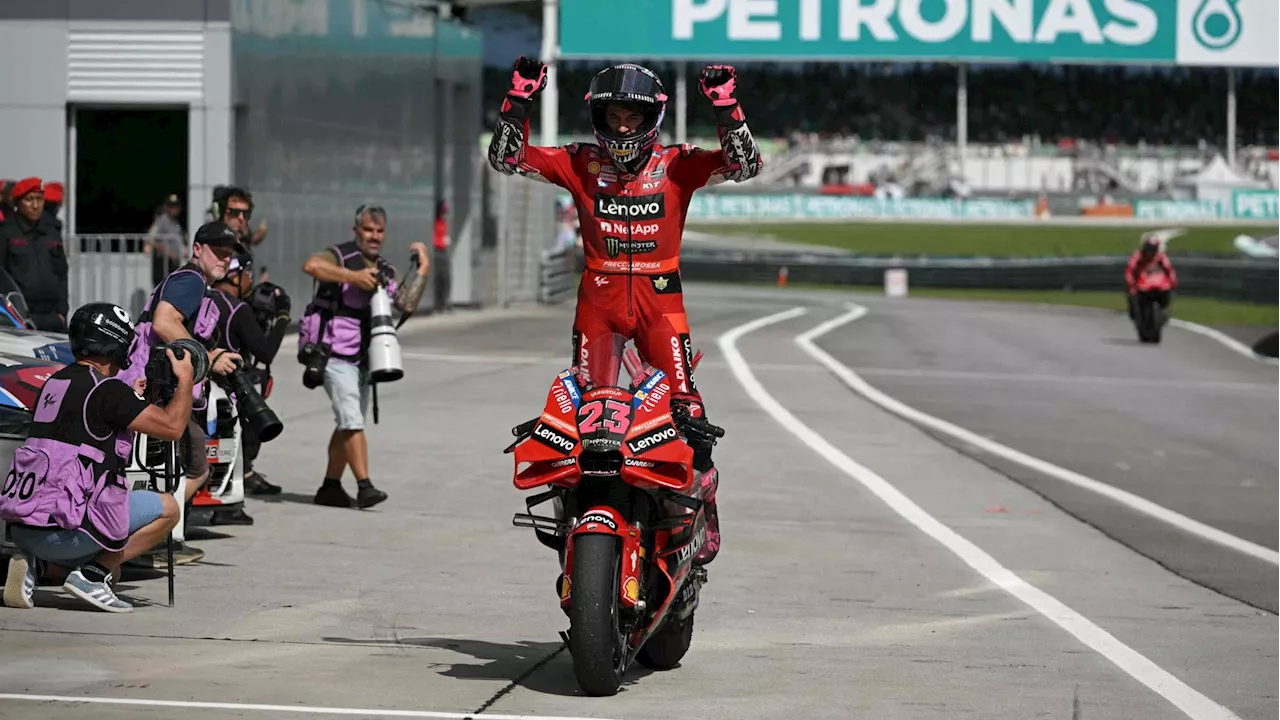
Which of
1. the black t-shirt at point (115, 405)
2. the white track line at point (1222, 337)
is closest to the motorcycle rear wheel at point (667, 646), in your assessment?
the black t-shirt at point (115, 405)

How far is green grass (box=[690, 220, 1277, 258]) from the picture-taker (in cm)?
6353

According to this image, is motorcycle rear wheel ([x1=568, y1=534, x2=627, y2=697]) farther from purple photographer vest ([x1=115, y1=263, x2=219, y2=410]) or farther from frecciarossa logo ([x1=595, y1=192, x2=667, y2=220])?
purple photographer vest ([x1=115, y1=263, x2=219, y2=410])

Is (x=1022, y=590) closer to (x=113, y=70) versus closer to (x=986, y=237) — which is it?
(x=113, y=70)

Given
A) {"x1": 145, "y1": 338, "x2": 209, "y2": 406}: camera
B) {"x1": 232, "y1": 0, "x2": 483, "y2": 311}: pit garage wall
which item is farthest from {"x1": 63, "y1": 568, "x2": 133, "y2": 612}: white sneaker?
{"x1": 232, "y1": 0, "x2": 483, "y2": 311}: pit garage wall

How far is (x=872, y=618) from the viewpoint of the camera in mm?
8578

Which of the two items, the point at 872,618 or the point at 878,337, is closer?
the point at 872,618

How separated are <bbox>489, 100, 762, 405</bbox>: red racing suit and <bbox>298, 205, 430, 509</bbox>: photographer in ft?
11.9

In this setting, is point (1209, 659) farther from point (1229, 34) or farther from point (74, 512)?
point (1229, 34)

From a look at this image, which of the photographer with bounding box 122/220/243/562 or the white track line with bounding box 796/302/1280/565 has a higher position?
the photographer with bounding box 122/220/243/562

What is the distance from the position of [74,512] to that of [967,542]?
5218 millimetres

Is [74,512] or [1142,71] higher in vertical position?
[1142,71]

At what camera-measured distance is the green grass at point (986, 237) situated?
6353 centimetres

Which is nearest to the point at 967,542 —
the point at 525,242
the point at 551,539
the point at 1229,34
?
the point at 551,539

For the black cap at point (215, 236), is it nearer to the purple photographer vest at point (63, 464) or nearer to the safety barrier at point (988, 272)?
the purple photographer vest at point (63, 464)
